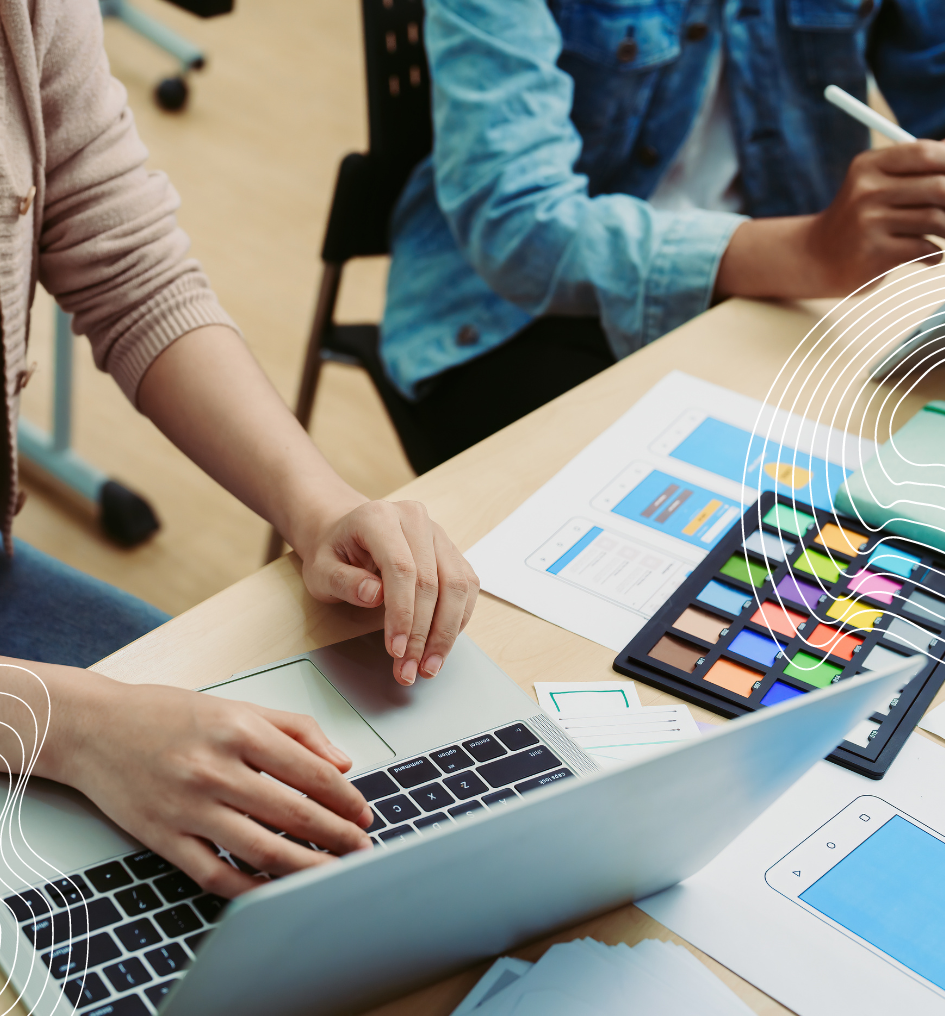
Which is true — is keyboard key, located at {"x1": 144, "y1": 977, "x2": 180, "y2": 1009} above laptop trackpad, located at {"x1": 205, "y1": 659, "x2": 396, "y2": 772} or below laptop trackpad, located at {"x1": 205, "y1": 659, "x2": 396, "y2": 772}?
below

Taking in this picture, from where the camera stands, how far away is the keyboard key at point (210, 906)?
1.33ft

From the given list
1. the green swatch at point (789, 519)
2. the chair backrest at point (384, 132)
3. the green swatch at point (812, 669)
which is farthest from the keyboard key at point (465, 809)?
the chair backrest at point (384, 132)

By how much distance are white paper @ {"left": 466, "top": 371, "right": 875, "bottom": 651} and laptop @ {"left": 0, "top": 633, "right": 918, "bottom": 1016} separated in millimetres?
96

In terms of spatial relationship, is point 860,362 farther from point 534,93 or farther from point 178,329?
point 178,329

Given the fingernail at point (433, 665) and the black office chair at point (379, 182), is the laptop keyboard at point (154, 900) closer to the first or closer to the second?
the fingernail at point (433, 665)

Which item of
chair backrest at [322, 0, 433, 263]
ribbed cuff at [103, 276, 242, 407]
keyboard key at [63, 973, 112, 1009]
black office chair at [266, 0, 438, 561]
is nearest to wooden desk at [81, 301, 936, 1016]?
keyboard key at [63, 973, 112, 1009]

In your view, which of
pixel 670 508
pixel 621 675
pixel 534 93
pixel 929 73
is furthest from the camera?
pixel 929 73

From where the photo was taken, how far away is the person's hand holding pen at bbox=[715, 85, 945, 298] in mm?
869

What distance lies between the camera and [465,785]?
0.47m

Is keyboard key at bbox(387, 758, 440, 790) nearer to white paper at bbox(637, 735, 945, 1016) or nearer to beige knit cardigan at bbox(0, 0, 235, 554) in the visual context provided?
white paper at bbox(637, 735, 945, 1016)

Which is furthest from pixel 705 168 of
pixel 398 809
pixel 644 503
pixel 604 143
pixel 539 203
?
pixel 398 809

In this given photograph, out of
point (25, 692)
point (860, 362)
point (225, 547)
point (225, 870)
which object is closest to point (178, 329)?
point (25, 692)

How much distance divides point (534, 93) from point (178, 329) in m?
0.47

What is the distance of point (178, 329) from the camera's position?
2.47 feet
